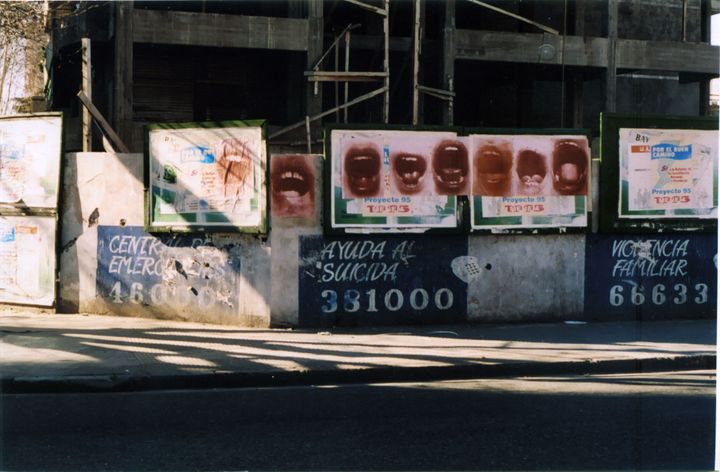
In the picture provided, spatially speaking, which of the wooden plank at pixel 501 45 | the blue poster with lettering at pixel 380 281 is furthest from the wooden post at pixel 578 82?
the blue poster with lettering at pixel 380 281

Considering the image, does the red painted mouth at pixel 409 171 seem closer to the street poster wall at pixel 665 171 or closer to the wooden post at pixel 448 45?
the street poster wall at pixel 665 171

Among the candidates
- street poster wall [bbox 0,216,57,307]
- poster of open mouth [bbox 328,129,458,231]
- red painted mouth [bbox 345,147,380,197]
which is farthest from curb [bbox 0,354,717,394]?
street poster wall [bbox 0,216,57,307]

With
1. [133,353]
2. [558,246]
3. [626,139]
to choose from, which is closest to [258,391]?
[133,353]

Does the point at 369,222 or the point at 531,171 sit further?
the point at 531,171

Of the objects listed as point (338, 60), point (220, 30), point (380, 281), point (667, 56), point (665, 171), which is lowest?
point (380, 281)

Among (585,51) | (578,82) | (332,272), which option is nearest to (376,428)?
(332,272)

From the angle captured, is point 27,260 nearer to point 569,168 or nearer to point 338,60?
point 569,168

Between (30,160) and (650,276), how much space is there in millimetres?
8804

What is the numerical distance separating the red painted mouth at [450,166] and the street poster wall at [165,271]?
286 cm

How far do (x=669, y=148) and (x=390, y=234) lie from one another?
416 cm

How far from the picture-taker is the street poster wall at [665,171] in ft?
42.7

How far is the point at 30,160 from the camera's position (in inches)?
512

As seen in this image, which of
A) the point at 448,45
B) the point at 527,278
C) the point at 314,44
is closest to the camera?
the point at 527,278

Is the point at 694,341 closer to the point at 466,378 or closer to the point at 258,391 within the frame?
the point at 466,378
